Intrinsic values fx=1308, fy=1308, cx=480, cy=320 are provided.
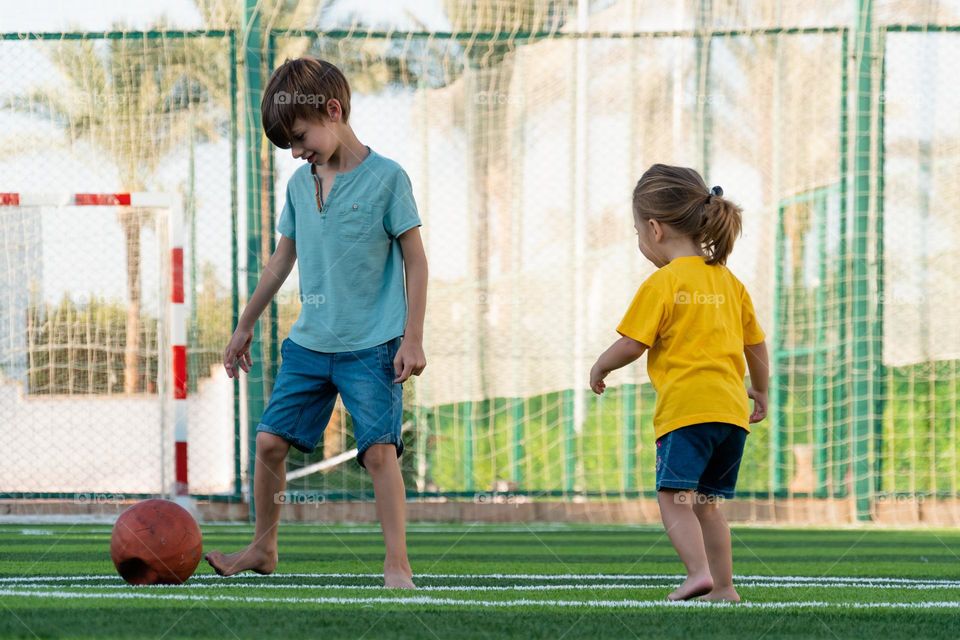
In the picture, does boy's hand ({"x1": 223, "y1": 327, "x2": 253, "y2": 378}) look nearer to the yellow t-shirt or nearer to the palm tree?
the yellow t-shirt

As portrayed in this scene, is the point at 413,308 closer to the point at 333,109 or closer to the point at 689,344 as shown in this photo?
the point at 333,109

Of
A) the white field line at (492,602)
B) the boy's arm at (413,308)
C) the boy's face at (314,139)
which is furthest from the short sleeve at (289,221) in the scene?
the white field line at (492,602)

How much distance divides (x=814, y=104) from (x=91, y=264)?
15.7 ft

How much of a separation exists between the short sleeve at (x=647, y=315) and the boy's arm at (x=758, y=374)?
39cm

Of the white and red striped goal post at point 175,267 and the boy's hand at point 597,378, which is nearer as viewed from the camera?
the boy's hand at point 597,378

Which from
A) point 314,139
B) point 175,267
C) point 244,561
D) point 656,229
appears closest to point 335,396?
point 244,561

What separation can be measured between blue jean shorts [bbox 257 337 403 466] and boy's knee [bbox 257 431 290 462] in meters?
0.02

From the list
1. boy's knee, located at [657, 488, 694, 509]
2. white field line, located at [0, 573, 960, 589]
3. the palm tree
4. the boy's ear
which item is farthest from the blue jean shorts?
the palm tree

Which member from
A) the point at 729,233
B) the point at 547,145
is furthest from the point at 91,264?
the point at 729,233

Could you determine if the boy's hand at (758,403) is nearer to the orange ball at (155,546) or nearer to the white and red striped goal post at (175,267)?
the orange ball at (155,546)

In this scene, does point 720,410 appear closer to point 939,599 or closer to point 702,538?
point 702,538

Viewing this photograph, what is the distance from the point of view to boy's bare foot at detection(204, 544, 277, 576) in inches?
154

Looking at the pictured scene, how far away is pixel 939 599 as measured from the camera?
3.54 m

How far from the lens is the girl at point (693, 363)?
3361 mm
